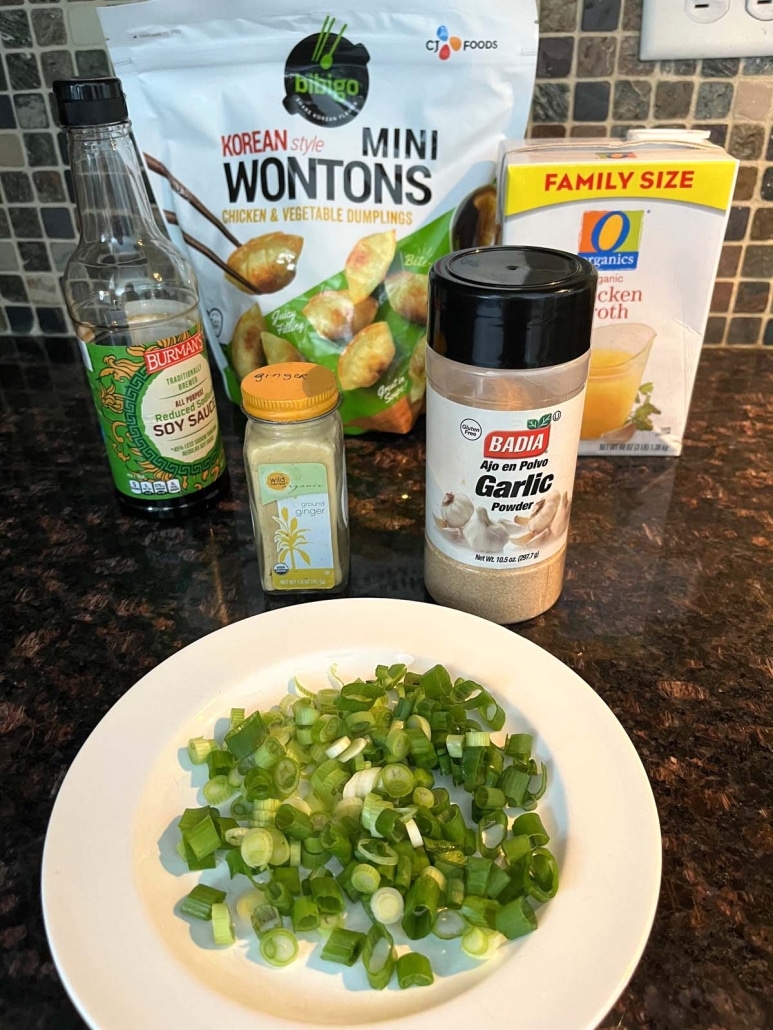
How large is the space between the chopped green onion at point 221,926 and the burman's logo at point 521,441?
361mm

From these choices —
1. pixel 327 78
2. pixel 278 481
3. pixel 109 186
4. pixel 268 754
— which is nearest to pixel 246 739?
pixel 268 754

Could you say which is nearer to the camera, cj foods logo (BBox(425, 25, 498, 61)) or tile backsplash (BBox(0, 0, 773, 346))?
cj foods logo (BBox(425, 25, 498, 61))

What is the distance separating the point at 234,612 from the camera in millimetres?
761

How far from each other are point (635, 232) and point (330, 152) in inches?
13.3

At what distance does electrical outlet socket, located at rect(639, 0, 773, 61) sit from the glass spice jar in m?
0.59

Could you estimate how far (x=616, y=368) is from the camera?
0.88 metres

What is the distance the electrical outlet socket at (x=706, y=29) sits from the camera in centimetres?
91

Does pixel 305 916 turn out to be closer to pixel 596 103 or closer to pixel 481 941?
pixel 481 941

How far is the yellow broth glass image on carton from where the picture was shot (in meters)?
0.87

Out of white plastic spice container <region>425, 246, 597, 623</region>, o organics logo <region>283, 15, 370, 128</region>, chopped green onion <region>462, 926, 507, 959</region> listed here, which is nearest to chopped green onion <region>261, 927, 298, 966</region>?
chopped green onion <region>462, 926, 507, 959</region>

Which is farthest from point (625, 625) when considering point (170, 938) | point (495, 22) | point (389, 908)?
point (495, 22)

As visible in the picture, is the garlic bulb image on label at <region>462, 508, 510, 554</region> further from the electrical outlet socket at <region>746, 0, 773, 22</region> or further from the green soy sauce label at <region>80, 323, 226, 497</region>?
the electrical outlet socket at <region>746, 0, 773, 22</region>

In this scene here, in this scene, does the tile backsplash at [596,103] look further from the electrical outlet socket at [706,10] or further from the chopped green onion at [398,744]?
the chopped green onion at [398,744]

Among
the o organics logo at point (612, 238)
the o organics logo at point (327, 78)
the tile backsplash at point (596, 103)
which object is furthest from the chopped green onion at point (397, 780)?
the tile backsplash at point (596, 103)
